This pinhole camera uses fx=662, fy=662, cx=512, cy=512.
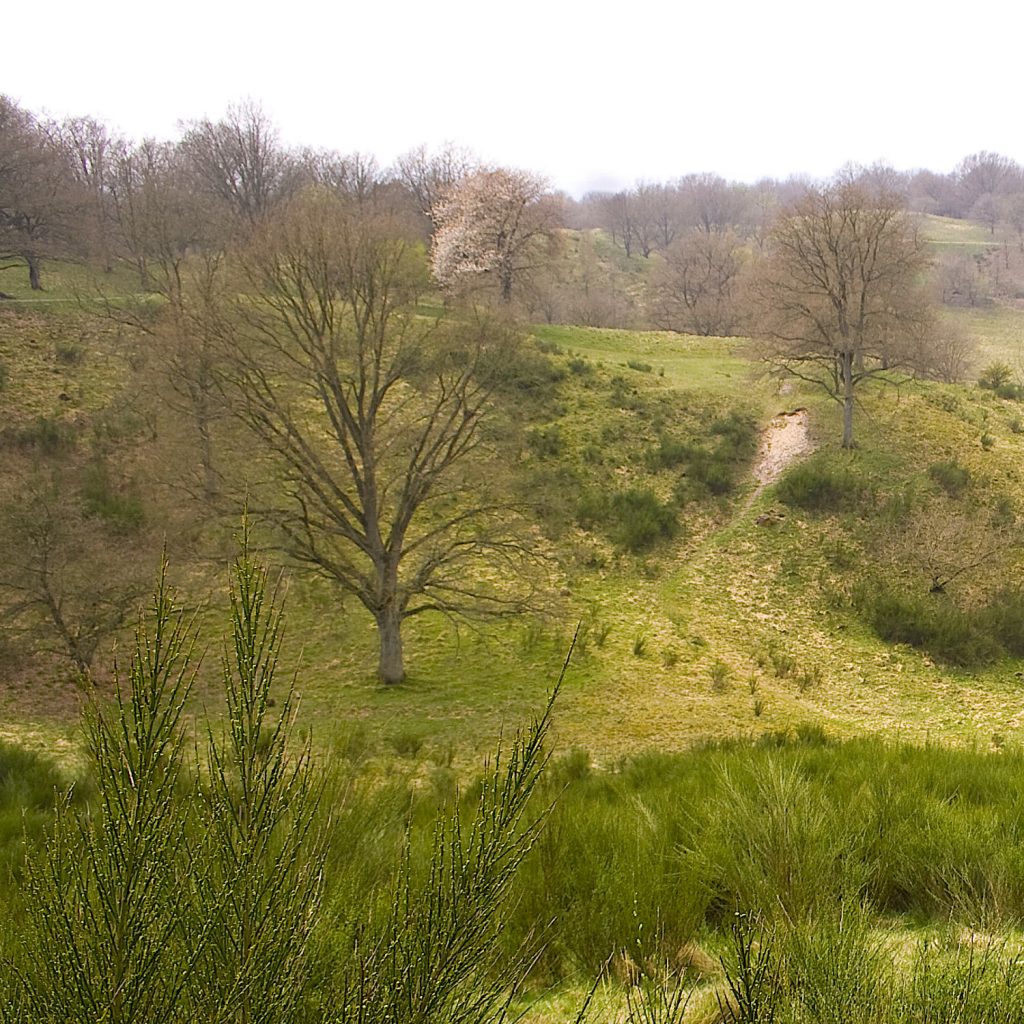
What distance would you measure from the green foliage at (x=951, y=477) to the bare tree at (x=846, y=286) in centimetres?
327

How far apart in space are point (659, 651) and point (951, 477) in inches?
466

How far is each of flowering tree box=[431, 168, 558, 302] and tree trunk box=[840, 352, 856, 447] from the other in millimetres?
18949

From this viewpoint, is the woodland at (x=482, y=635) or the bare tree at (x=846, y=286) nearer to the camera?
the woodland at (x=482, y=635)

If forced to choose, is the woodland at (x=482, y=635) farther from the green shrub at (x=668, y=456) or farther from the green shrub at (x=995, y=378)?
the green shrub at (x=995, y=378)

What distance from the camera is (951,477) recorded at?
19391 millimetres

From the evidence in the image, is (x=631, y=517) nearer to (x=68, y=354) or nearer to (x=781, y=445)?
(x=781, y=445)

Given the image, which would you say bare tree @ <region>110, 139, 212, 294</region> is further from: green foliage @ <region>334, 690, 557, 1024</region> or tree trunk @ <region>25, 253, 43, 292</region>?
green foliage @ <region>334, 690, 557, 1024</region>

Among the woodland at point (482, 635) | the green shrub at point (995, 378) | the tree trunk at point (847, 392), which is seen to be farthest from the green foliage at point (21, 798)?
the green shrub at point (995, 378)

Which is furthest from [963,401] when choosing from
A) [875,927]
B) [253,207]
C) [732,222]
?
[732,222]

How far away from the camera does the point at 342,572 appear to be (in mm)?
11484

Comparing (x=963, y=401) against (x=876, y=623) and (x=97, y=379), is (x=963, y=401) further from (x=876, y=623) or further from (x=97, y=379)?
(x=97, y=379)

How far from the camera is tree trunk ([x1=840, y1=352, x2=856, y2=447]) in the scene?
20438 millimetres

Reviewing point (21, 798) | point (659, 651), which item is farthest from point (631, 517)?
point (21, 798)

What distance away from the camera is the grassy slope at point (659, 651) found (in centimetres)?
1077
